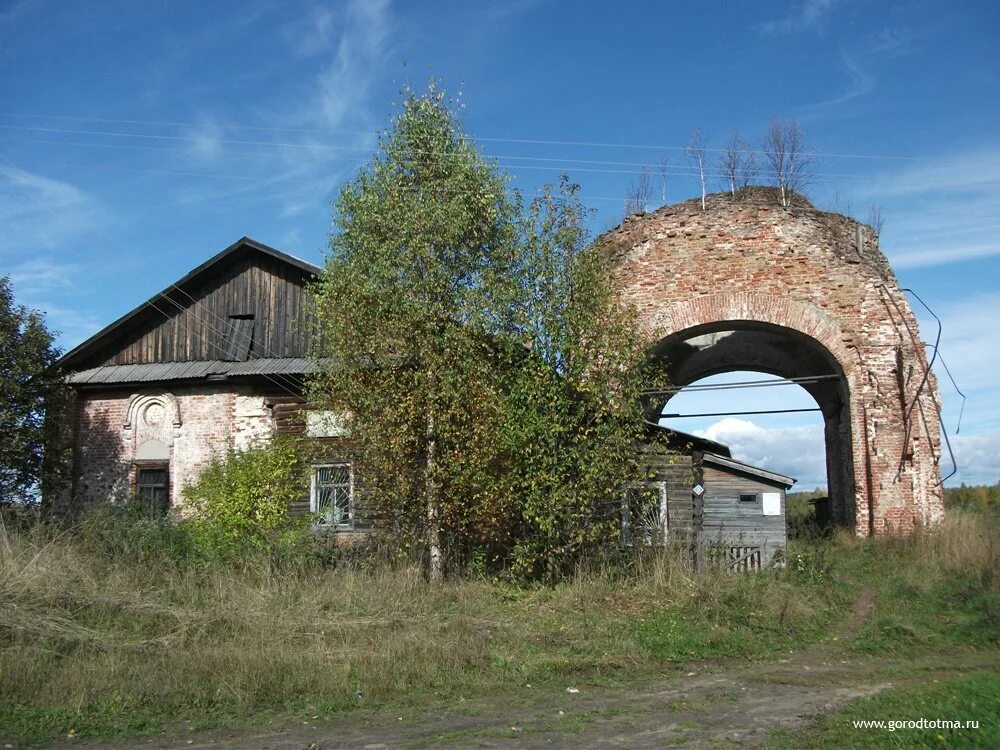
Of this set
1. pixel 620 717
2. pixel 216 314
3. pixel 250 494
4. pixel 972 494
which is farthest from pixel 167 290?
pixel 972 494

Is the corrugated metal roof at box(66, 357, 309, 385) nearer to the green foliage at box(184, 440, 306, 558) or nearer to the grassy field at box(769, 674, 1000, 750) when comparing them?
the green foliage at box(184, 440, 306, 558)

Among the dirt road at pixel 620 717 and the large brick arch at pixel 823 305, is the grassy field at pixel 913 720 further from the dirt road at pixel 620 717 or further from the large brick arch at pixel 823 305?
the large brick arch at pixel 823 305

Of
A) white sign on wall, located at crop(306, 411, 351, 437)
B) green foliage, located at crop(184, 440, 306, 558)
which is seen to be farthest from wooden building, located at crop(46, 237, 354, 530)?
green foliage, located at crop(184, 440, 306, 558)

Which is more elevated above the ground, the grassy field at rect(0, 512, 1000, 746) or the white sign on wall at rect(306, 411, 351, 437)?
the white sign on wall at rect(306, 411, 351, 437)

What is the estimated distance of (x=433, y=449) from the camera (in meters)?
12.6

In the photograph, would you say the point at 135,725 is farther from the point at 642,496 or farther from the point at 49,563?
the point at 642,496

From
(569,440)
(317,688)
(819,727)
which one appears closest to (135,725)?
(317,688)

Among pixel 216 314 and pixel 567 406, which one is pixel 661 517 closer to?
pixel 567 406

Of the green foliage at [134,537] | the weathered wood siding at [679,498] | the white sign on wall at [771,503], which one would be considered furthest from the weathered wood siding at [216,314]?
the white sign on wall at [771,503]

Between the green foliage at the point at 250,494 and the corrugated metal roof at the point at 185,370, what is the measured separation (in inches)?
69.1

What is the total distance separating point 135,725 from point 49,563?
4022 millimetres

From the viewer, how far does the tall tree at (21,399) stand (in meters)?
15.6

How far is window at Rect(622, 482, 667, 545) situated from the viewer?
42.3 ft

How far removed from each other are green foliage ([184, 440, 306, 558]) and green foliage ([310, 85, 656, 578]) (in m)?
3.05
